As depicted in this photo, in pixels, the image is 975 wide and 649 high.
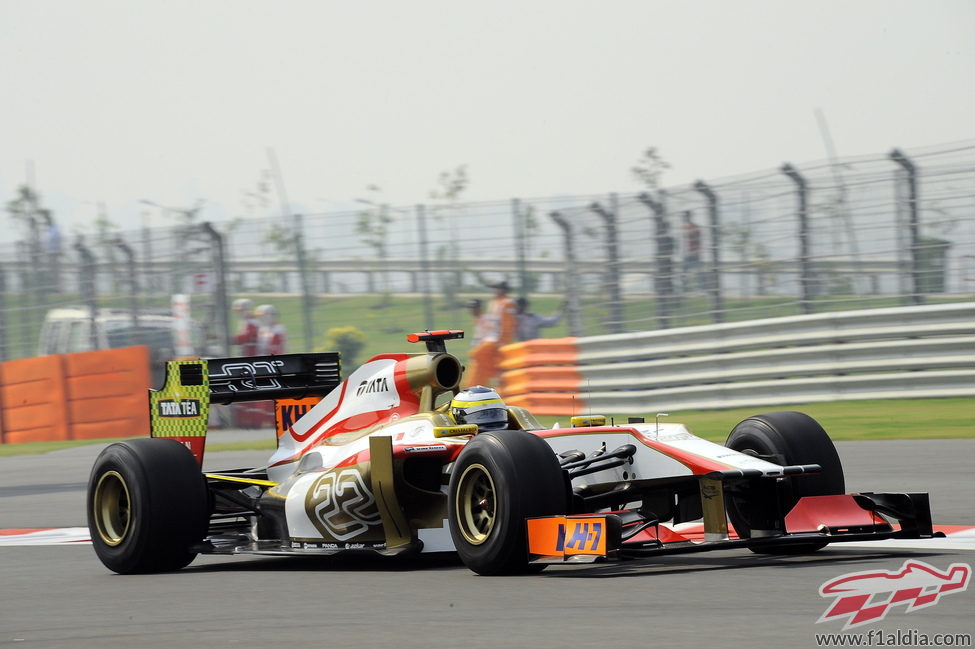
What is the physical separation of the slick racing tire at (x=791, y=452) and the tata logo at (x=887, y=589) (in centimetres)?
81

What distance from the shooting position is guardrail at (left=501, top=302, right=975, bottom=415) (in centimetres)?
1616

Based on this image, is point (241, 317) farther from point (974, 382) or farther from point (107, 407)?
point (974, 382)

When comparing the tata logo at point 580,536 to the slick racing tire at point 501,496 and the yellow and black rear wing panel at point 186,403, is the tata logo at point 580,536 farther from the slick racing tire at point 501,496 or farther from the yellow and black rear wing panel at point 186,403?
the yellow and black rear wing panel at point 186,403

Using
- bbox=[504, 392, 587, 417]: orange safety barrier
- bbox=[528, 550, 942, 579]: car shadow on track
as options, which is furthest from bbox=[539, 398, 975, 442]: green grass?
bbox=[528, 550, 942, 579]: car shadow on track

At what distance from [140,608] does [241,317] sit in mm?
15641

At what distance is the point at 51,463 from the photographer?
61.0ft

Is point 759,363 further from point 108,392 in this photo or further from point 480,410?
point 480,410

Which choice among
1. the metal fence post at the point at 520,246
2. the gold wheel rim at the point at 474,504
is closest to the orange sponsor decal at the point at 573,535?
the gold wheel rim at the point at 474,504

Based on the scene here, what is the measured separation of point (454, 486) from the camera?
23.9ft

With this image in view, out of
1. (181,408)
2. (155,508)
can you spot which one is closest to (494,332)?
(181,408)

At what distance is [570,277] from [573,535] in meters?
13.4

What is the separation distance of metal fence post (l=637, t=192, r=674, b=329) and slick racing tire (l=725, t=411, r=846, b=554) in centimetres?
1085

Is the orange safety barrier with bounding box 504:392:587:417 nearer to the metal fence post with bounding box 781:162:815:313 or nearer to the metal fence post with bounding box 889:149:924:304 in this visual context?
the metal fence post with bounding box 781:162:815:313

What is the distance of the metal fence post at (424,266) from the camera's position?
20969 mm
